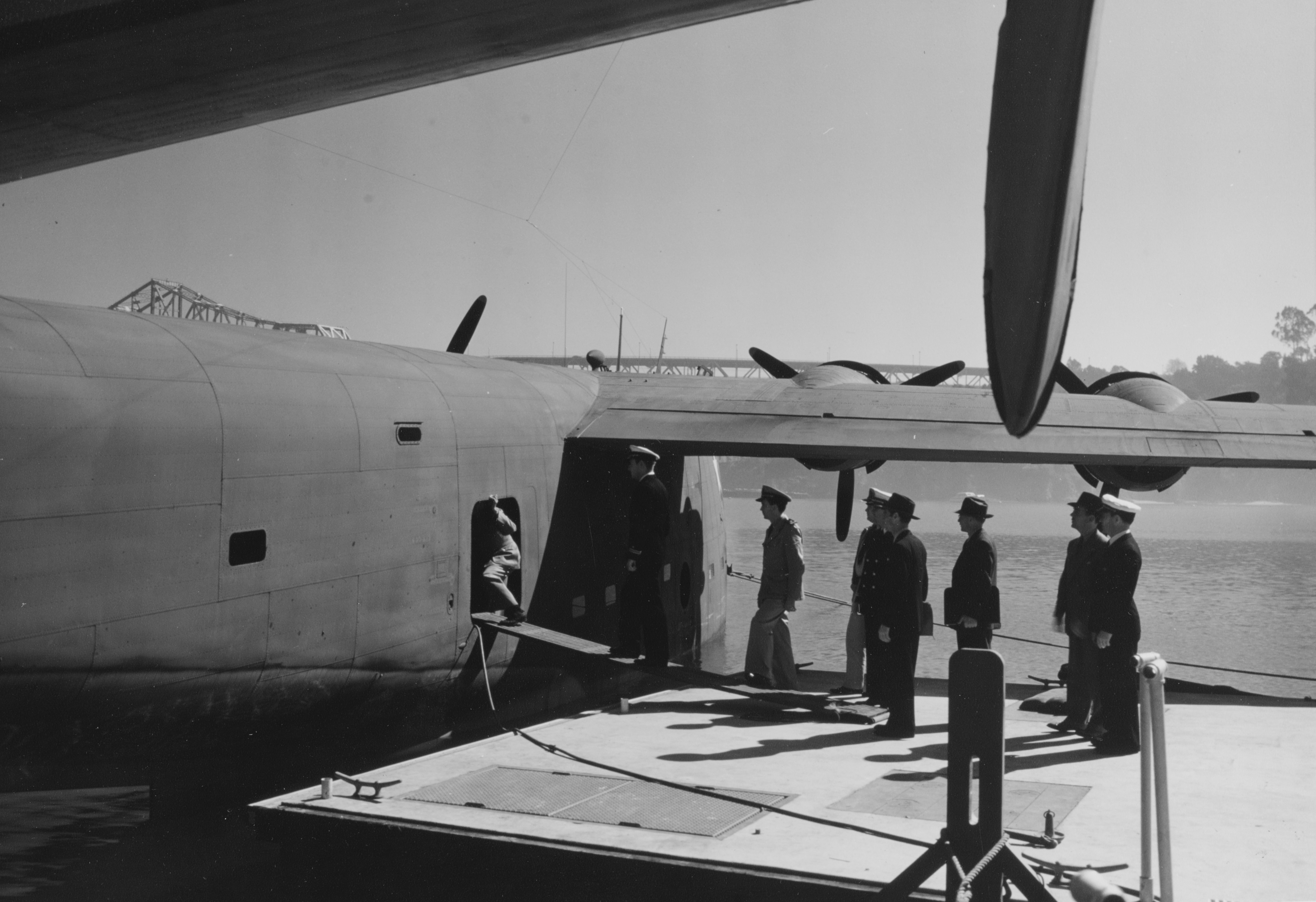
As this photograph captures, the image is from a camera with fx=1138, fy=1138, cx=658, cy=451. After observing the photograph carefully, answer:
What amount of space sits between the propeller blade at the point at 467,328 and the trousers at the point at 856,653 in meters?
5.24

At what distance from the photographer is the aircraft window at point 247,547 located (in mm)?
7035

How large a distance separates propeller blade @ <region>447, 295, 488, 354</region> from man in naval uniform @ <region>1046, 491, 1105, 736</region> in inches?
268

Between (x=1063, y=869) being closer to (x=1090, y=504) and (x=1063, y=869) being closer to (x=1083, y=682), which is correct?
(x=1083, y=682)

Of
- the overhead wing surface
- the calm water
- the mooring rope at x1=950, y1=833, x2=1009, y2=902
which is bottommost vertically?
the calm water

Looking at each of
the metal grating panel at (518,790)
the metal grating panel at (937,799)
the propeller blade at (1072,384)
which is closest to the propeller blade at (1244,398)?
the propeller blade at (1072,384)

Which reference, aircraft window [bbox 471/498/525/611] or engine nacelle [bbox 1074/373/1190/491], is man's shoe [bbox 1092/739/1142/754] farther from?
aircraft window [bbox 471/498/525/611]

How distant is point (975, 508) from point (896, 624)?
138cm

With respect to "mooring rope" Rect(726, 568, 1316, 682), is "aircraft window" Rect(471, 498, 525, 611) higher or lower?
higher

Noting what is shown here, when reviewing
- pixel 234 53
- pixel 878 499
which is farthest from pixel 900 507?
pixel 234 53

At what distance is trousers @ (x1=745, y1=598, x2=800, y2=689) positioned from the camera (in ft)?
39.3

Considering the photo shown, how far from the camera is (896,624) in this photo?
9586mm

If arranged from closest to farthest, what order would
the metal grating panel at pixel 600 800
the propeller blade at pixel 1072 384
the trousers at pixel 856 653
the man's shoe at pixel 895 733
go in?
the metal grating panel at pixel 600 800
the man's shoe at pixel 895 733
the trousers at pixel 856 653
the propeller blade at pixel 1072 384

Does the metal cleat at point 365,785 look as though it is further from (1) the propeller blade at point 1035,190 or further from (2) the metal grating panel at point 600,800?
(1) the propeller blade at point 1035,190

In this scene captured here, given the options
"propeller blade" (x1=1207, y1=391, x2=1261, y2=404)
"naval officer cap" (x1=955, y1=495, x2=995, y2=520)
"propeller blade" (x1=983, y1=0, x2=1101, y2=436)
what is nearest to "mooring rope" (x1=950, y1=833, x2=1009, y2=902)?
"propeller blade" (x1=983, y1=0, x2=1101, y2=436)
